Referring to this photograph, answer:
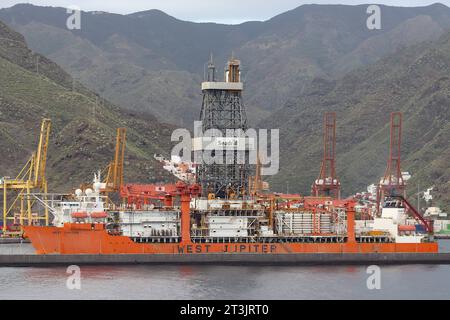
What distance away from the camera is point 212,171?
105 m

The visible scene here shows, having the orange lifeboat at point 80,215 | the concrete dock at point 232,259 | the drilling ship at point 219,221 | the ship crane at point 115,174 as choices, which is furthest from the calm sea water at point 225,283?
the ship crane at point 115,174

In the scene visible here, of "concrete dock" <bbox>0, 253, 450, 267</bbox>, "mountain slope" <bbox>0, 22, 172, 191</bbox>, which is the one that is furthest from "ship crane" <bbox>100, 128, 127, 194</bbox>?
"mountain slope" <bbox>0, 22, 172, 191</bbox>

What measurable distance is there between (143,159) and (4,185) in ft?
146

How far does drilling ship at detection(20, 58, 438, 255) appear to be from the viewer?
9494cm

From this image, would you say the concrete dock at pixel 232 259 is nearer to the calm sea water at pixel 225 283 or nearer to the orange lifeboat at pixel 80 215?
the calm sea water at pixel 225 283

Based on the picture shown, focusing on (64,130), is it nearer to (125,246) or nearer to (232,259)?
(125,246)

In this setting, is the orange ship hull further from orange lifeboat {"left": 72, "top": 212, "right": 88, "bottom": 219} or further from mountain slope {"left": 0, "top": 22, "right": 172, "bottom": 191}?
mountain slope {"left": 0, "top": 22, "right": 172, "bottom": 191}

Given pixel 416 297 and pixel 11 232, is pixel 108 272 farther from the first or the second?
pixel 11 232

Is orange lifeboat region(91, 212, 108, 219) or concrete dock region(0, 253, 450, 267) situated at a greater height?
orange lifeboat region(91, 212, 108, 219)

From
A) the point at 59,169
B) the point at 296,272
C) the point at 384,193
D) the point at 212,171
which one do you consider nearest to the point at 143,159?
the point at 59,169

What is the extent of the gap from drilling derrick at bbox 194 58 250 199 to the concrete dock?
835 cm

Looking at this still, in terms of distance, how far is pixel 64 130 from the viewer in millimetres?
163375

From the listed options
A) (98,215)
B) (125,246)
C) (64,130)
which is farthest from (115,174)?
(64,130)

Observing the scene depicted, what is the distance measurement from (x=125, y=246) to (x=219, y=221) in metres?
8.69
